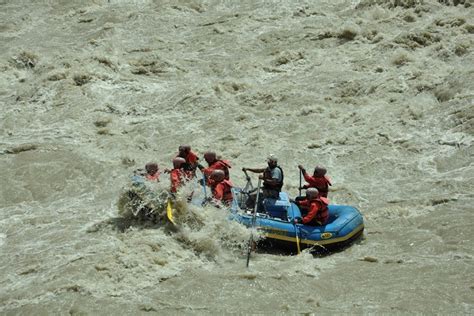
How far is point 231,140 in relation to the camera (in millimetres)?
14102

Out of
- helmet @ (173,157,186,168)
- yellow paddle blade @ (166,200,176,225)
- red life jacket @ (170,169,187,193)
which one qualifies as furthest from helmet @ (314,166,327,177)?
yellow paddle blade @ (166,200,176,225)

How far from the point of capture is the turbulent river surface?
8453mm

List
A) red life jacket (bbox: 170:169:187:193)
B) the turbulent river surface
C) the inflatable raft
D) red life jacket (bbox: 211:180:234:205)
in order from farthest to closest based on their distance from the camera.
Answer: red life jacket (bbox: 170:169:187:193) < red life jacket (bbox: 211:180:234:205) < the inflatable raft < the turbulent river surface

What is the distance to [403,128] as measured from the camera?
1341 cm

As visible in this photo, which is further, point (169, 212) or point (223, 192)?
point (223, 192)

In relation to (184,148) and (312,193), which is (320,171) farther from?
(184,148)

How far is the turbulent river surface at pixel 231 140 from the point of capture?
845 centimetres

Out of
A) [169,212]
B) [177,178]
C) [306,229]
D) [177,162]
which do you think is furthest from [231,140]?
[306,229]

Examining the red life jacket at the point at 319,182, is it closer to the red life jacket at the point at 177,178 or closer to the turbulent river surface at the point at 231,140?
the turbulent river surface at the point at 231,140

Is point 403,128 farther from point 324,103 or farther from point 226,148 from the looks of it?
point 226,148

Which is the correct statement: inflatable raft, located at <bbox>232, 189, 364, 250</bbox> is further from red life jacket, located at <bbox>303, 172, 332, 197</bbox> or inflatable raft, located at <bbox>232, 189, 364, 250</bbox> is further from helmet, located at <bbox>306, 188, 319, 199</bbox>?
red life jacket, located at <bbox>303, 172, 332, 197</bbox>

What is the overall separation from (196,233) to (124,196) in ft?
5.00

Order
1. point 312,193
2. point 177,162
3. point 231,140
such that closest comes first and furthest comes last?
1. point 312,193
2. point 177,162
3. point 231,140

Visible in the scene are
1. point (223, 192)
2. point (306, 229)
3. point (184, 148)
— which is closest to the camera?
point (306, 229)
